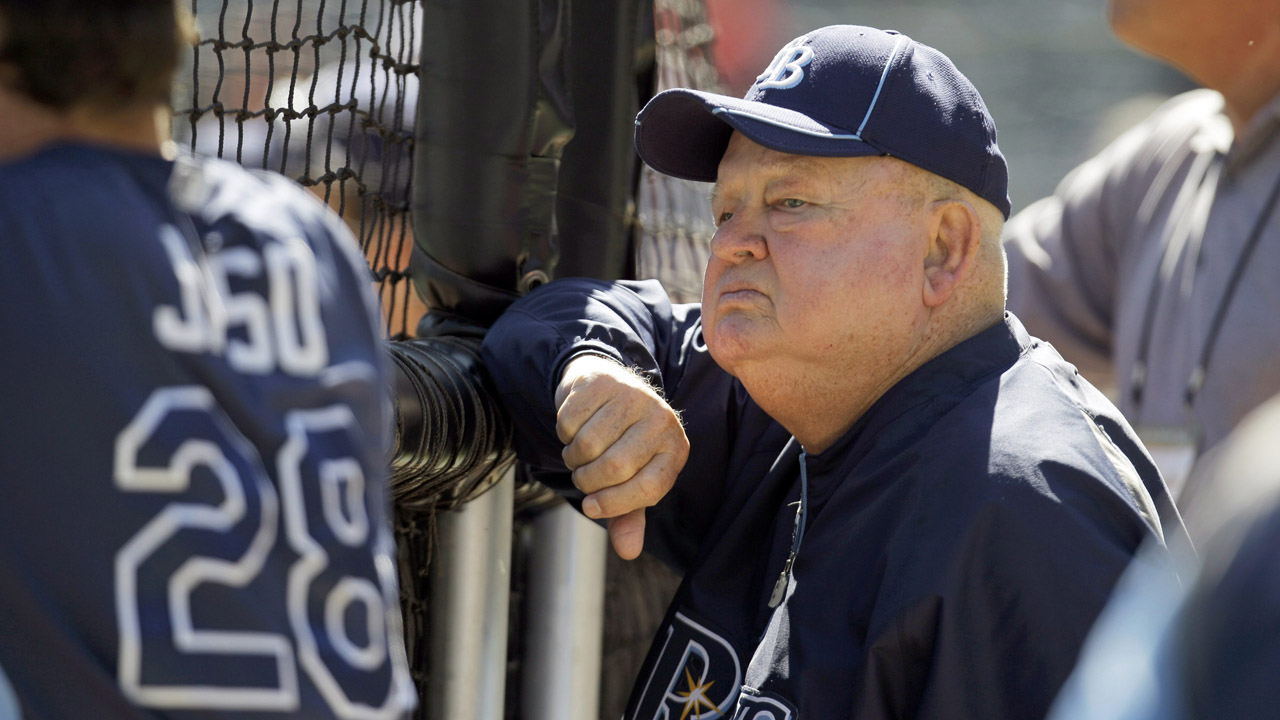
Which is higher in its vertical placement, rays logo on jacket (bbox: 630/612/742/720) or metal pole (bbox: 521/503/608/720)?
rays logo on jacket (bbox: 630/612/742/720)

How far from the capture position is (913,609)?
1.27 meters

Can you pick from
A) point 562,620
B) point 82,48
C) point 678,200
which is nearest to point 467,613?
point 562,620

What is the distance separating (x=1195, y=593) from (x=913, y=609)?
2.36ft

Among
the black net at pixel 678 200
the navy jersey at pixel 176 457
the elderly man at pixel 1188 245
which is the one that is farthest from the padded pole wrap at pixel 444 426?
the elderly man at pixel 1188 245

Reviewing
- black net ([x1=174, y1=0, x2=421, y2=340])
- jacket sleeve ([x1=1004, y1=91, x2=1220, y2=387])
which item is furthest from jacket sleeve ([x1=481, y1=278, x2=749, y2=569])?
jacket sleeve ([x1=1004, y1=91, x2=1220, y2=387])

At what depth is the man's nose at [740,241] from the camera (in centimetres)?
157

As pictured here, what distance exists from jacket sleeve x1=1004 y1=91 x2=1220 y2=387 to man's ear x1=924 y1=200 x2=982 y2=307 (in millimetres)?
2099

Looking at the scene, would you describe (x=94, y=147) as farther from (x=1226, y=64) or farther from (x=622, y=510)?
(x=1226, y=64)

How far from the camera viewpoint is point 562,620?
1875mm

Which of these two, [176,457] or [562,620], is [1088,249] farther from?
[176,457]

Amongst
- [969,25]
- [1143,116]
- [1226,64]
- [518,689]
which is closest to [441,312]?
[518,689]

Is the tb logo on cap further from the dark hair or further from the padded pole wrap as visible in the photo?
the dark hair

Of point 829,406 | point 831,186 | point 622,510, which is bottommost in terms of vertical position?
point 622,510

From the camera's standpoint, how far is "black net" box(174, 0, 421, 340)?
175 centimetres
